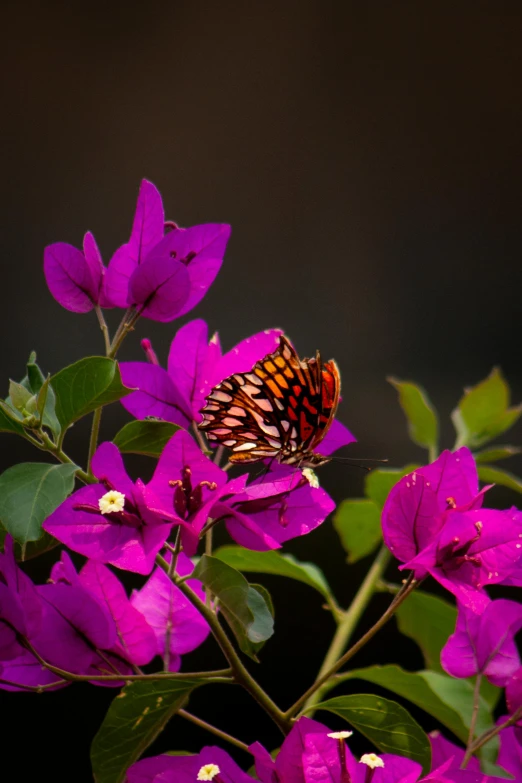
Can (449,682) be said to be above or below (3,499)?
below

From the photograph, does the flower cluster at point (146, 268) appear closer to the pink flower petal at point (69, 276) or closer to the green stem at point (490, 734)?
the pink flower petal at point (69, 276)

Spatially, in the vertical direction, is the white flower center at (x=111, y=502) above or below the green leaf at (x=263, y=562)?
above

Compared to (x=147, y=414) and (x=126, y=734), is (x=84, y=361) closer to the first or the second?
(x=147, y=414)

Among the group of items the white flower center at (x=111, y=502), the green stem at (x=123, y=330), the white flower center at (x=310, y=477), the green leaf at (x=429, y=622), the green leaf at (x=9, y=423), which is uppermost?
the green stem at (x=123, y=330)

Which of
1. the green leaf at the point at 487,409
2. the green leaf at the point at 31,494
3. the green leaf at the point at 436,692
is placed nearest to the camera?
the green leaf at the point at 31,494

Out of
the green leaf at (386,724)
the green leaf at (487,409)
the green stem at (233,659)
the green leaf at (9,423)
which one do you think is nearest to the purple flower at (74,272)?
the green leaf at (9,423)

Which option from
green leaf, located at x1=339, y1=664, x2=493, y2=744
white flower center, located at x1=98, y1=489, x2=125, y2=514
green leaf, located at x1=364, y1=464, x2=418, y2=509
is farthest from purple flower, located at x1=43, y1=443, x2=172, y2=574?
green leaf, located at x1=364, y1=464, x2=418, y2=509

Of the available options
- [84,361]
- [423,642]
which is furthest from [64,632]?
[423,642]
